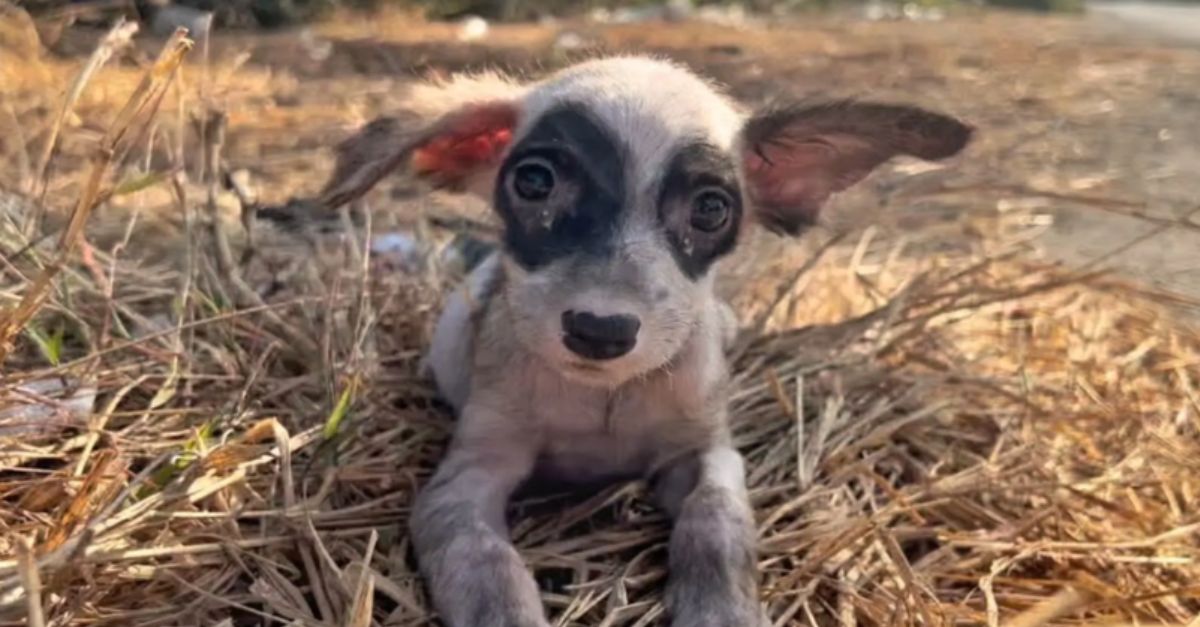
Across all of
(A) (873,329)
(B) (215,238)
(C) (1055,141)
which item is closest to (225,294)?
(B) (215,238)

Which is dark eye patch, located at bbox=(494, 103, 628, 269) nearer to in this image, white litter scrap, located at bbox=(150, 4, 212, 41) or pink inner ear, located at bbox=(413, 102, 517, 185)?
pink inner ear, located at bbox=(413, 102, 517, 185)

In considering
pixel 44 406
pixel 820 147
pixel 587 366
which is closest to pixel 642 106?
pixel 820 147

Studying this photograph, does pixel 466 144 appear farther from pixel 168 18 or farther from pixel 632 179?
pixel 168 18

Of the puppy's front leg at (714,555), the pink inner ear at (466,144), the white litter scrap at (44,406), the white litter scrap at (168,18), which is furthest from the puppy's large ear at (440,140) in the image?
the white litter scrap at (168,18)

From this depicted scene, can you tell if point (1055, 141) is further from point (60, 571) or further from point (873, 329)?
point (60, 571)

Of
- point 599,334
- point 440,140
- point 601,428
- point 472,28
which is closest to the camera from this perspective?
point 599,334

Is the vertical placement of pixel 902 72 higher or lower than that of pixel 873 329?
lower
